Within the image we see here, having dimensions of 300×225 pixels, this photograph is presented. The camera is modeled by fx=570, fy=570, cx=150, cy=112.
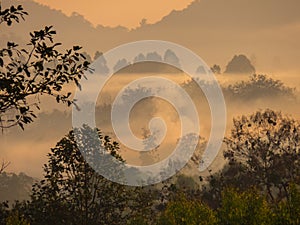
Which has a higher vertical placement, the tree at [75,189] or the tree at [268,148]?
the tree at [268,148]

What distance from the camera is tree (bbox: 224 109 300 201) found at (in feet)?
199

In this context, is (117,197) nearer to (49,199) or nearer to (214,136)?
(49,199)

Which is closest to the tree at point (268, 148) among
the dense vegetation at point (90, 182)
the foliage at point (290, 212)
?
the dense vegetation at point (90, 182)

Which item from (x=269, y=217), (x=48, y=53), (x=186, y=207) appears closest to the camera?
(x=48, y=53)

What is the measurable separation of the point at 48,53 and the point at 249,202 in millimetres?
26345

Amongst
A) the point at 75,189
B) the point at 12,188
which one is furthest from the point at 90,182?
the point at 12,188

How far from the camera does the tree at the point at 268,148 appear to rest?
60531 millimetres

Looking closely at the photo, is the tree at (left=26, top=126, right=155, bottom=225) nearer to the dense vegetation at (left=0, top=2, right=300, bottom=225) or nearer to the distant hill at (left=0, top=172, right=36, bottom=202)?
the dense vegetation at (left=0, top=2, right=300, bottom=225)

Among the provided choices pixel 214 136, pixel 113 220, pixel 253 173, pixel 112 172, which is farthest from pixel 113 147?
pixel 214 136

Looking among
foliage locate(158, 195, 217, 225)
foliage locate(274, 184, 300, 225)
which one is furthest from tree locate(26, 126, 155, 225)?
foliage locate(274, 184, 300, 225)

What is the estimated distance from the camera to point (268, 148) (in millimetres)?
62781

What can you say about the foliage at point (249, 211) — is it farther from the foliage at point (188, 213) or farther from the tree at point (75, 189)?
the tree at point (75, 189)

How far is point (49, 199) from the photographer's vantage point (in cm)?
3750

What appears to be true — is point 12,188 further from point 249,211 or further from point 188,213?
point 249,211
